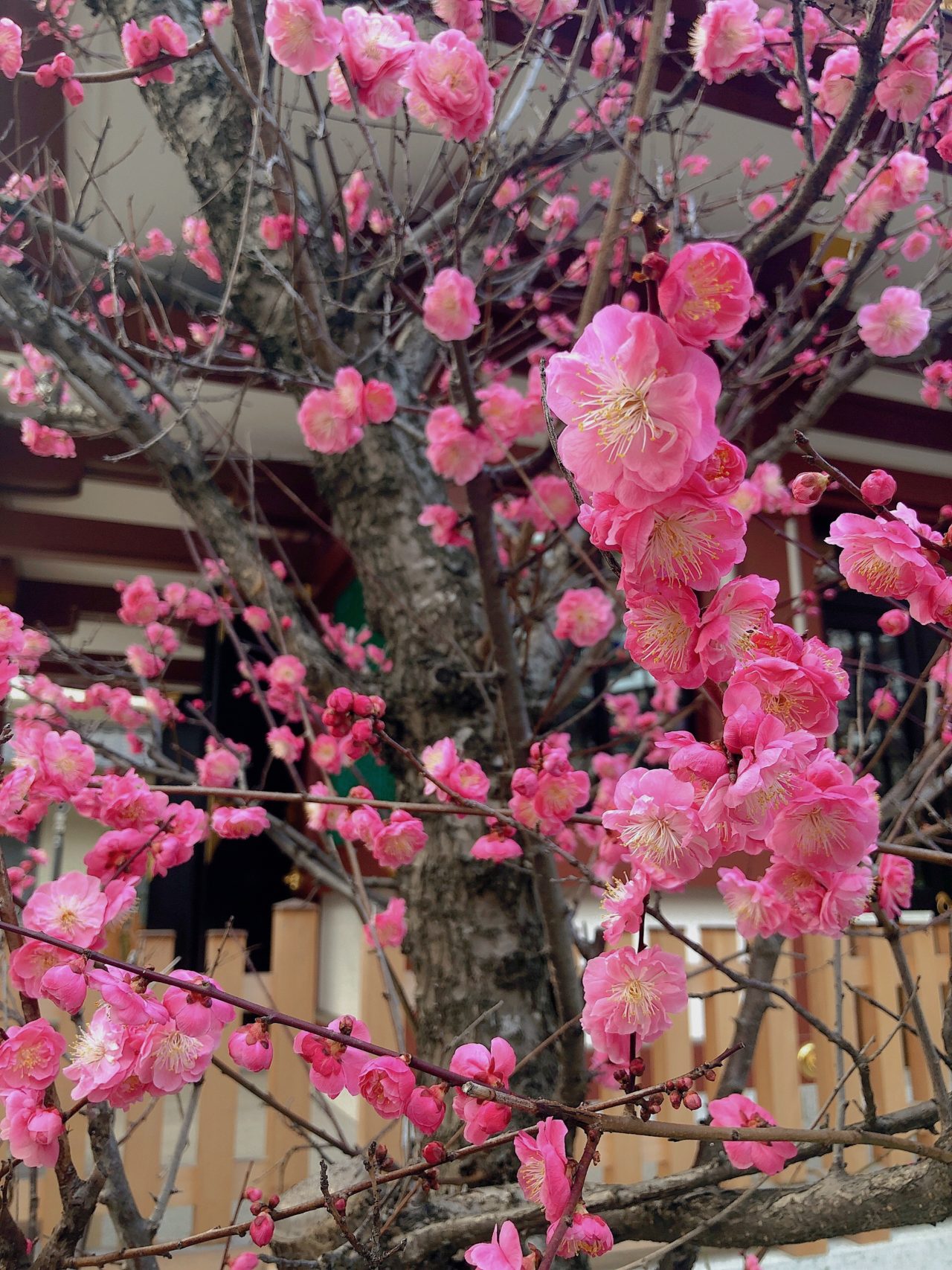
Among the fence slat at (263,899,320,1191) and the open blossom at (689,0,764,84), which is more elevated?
the open blossom at (689,0,764,84)

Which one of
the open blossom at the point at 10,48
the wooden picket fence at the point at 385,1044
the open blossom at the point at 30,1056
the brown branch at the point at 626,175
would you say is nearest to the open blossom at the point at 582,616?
the wooden picket fence at the point at 385,1044

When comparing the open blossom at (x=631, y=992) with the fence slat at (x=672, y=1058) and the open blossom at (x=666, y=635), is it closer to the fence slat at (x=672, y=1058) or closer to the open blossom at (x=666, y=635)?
the open blossom at (x=666, y=635)

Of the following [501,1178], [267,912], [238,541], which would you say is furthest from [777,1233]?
[267,912]

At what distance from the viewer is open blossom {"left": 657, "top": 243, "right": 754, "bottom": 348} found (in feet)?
1.26

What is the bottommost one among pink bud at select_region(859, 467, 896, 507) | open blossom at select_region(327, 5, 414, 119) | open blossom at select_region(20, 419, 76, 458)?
pink bud at select_region(859, 467, 896, 507)

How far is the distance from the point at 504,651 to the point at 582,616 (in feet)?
2.10

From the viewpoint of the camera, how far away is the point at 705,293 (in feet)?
1.31

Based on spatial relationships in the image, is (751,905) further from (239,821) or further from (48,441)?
(48,441)

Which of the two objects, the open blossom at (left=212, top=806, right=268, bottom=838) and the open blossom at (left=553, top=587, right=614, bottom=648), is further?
the open blossom at (left=553, top=587, right=614, bottom=648)

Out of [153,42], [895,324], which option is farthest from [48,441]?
[895,324]

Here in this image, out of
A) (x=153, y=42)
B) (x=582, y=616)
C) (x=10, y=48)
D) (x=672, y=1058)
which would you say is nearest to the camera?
(x=153, y=42)

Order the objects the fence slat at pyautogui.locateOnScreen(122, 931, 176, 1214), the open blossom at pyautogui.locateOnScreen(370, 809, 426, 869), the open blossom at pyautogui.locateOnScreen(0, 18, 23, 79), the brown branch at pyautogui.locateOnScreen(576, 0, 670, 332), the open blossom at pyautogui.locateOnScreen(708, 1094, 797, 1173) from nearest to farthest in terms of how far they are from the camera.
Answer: the open blossom at pyautogui.locateOnScreen(708, 1094, 797, 1173), the brown branch at pyautogui.locateOnScreen(576, 0, 670, 332), the open blossom at pyautogui.locateOnScreen(370, 809, 426, 869), the open blossom at pyautogui.locateOnScreen(0, 18, 23, 79), the fence slat at pyautogui.locateOnScreen(122, 931, 176, 1214)

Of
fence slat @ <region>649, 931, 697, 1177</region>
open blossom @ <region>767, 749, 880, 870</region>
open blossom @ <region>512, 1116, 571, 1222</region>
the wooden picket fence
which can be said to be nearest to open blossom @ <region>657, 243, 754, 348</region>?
open blossom @ <region>767, 749, 880, 870</region>

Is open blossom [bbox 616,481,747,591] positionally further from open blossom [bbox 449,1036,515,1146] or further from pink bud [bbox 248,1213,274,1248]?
pink bud [bbox 248,1213,274,1248]
